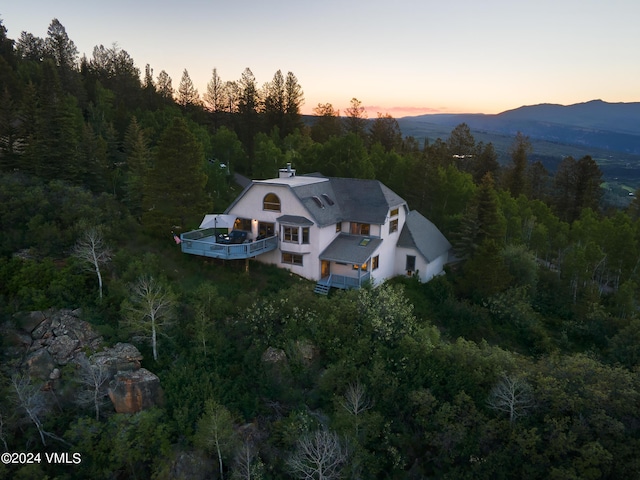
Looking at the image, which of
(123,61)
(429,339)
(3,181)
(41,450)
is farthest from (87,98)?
(429,339)

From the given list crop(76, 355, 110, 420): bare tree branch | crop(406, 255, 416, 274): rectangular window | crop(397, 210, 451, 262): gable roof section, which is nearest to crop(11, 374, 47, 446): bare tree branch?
crop(76, 355, 110, 420): bare tree branch

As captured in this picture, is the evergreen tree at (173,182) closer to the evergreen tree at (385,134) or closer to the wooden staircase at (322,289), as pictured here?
the wooden staircase at (322,289)

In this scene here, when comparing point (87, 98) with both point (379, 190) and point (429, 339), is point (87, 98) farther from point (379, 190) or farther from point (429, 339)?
point (429, 339)

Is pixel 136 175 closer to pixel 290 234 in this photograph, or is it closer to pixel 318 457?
pixel 290 234

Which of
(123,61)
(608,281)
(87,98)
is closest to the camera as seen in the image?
(608,281)

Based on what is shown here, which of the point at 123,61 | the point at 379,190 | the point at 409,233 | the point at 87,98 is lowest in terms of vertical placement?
the point at 409,233

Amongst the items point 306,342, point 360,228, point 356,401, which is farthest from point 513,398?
point 360,228
